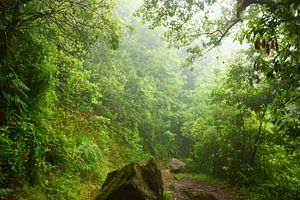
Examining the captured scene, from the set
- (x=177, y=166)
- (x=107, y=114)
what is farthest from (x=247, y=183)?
(x=107, y=114)

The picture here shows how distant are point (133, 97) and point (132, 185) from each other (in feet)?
53.3

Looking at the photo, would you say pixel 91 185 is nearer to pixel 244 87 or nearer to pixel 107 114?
pixel 244 87

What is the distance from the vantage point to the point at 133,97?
23266 mm

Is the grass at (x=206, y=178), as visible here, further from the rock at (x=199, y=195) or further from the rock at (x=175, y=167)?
the rock at (x=199, y=195)

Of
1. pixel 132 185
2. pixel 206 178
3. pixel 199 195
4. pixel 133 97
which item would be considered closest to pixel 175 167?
pixel 206 178

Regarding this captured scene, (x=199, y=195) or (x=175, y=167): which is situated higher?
(x=175, y=167)

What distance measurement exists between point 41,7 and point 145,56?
23.3 meters

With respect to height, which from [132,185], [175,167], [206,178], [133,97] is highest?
[133,97]

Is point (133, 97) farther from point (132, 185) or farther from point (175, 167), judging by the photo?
point (132, 185)

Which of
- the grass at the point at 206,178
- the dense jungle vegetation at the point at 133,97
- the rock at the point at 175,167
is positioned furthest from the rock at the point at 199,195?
the rock at the point at 175,167

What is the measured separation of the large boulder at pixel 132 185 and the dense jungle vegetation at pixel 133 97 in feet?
3.37

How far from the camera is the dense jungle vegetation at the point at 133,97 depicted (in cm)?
534

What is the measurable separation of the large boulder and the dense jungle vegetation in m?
1.03

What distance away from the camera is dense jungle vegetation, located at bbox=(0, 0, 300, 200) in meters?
5.34
